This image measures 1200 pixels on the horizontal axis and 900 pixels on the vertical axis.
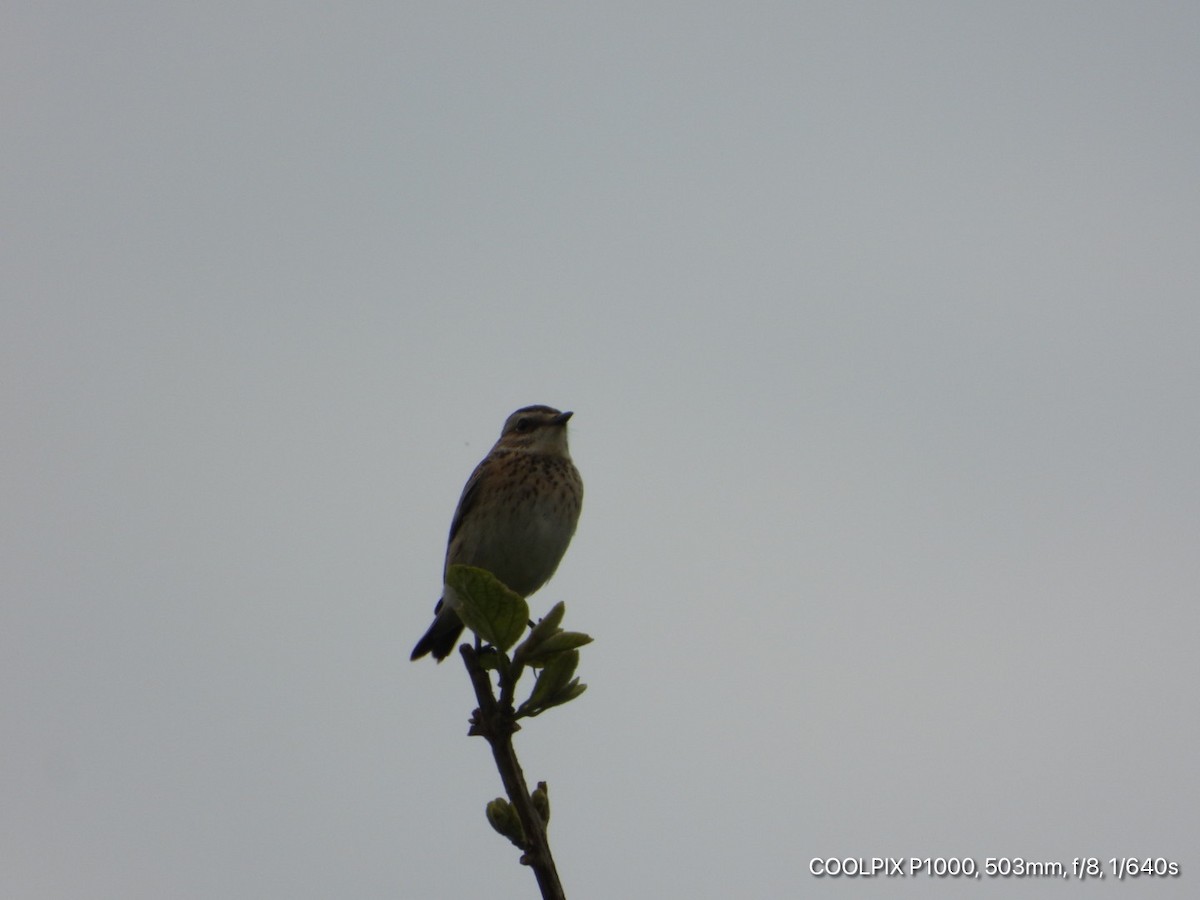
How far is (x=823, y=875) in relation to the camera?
15.0 feet

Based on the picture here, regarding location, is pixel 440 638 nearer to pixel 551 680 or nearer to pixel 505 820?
pixel 551 680

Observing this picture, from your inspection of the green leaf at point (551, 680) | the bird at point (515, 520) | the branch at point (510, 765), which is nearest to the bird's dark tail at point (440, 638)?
the bird at point (515, 520)

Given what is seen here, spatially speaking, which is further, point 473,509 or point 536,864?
point 473,509

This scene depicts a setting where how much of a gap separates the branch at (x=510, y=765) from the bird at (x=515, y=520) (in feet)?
15.1

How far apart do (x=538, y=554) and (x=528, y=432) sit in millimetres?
1385

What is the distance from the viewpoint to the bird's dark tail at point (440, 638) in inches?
335

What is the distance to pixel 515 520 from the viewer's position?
897 centimetres

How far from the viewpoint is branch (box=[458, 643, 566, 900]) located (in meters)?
3.07

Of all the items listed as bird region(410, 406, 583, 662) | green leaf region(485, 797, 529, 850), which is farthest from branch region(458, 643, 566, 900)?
bird region(410, 406, 583, 662)

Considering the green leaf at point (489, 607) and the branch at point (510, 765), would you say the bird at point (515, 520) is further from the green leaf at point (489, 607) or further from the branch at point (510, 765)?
the branch at point (510, 765)

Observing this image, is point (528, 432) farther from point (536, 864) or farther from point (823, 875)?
point (536, 864)

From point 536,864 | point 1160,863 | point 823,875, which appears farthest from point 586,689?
point 1160,863

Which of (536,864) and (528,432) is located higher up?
(528,432)

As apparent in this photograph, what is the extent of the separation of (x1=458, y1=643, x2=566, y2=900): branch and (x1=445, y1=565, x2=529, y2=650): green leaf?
10 cm
